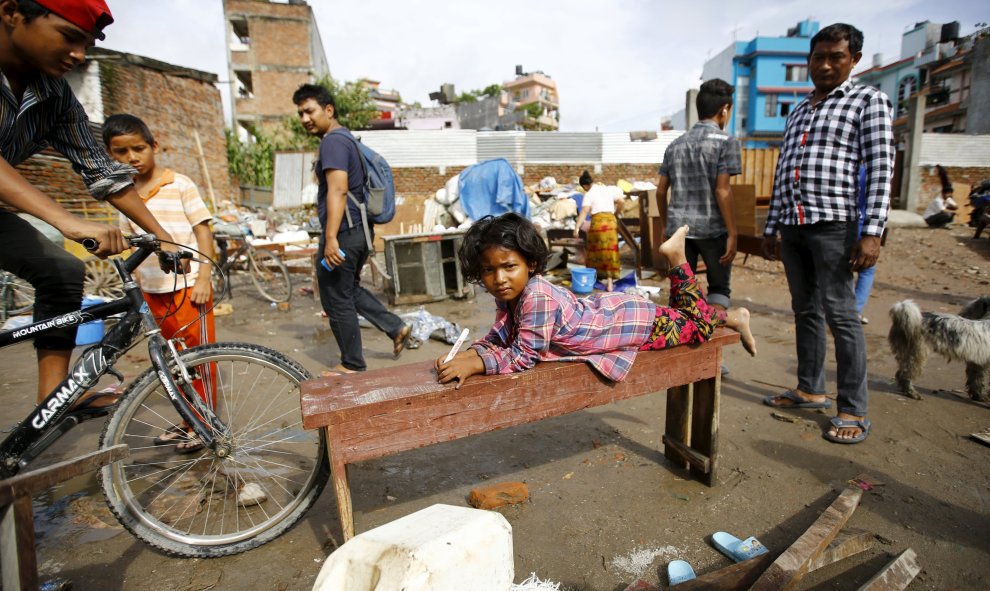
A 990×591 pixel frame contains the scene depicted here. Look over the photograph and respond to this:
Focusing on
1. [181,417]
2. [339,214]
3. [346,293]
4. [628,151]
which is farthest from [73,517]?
[628,151]

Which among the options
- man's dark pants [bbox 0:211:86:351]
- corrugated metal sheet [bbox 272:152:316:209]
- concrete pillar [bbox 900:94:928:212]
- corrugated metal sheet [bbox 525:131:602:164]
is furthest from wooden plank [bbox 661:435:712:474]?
corrugated metal sheet [bbox 272:152:316:209]

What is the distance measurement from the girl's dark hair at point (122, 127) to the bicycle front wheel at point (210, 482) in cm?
129

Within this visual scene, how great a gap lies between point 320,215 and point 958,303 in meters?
7.56

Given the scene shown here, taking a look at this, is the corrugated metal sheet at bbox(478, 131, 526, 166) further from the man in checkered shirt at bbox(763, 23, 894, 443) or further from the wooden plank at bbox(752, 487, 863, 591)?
the wooden plank at bbox(752, 487, 863, 591)

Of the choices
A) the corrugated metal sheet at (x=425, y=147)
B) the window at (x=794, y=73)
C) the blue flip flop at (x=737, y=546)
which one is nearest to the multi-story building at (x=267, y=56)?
the corrugated metal sheet at (x=425, y=147)

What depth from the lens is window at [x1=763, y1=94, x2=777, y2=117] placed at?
1323 inches

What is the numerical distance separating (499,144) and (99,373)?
54.7 ft

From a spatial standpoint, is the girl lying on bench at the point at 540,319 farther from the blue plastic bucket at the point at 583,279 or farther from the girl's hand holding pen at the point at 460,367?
the blue plastic bucket at the point at 583,279

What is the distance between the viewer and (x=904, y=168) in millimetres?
14898

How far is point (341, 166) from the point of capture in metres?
3.33

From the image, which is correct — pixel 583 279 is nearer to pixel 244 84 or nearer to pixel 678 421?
pixel 678 421

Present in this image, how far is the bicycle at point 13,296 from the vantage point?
4664mm

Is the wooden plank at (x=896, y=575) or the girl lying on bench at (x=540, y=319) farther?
the girl lying on bench at (x=540, y=319)

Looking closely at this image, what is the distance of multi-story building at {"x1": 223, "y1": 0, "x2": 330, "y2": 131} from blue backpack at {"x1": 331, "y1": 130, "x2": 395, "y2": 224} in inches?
982
